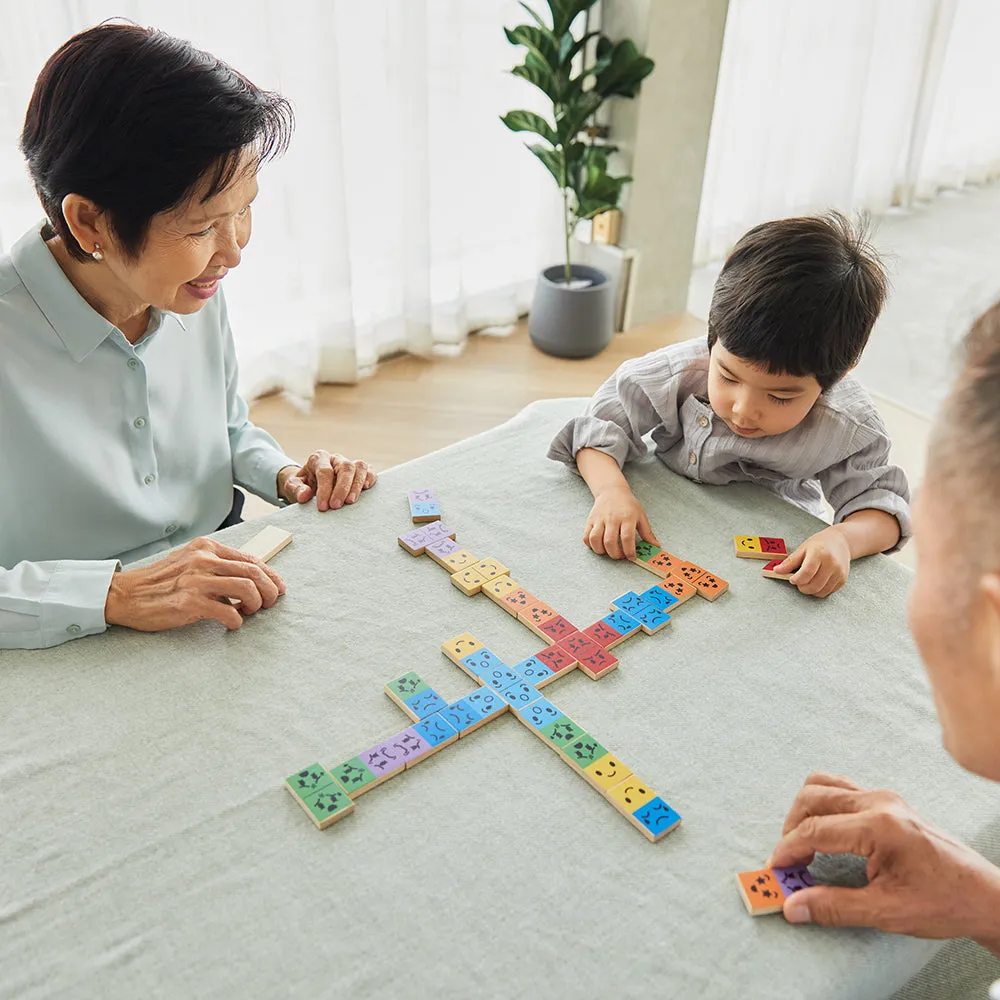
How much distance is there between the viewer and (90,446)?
4.02 feet

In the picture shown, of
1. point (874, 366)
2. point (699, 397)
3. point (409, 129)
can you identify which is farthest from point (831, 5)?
point (699, 397)

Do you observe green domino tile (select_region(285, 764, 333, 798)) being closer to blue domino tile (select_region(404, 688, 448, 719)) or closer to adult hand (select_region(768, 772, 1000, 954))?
blue domino tile (select_region(404, 688, 448, 719))

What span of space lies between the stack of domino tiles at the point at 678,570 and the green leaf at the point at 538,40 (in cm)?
202

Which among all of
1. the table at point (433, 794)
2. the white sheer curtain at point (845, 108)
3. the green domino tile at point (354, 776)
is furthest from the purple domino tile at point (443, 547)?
the white sheer curtain at point (845, 108)

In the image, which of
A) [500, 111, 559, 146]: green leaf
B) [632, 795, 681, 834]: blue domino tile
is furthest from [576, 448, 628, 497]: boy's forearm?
[500, 111, 559, 146]: green leaf

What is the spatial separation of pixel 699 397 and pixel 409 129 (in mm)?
1692

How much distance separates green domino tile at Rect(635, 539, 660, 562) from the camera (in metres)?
1.24

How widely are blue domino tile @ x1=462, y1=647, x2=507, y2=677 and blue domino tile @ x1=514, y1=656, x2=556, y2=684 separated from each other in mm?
20

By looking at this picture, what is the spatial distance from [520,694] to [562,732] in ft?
0.23

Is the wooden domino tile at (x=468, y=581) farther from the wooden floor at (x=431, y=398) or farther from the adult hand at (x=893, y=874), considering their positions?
the wooden floor at (x=431, y=398)

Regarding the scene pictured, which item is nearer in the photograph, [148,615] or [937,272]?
[148,615]

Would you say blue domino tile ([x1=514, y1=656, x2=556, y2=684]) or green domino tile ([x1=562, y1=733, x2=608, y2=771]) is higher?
green domino tile ([x1=562, y1=733, x2=608, y2=771])

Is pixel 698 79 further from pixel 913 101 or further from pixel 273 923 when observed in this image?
pixel 273 923

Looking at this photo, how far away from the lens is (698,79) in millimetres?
3125
